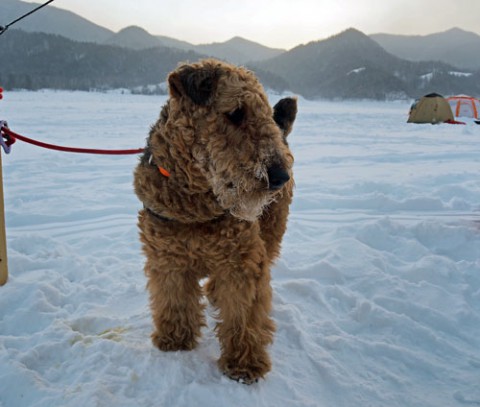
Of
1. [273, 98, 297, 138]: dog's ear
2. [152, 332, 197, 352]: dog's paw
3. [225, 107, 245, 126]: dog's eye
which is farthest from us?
[273, 98, 297, 138]: dog's ear

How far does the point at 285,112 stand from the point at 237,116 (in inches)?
50.6

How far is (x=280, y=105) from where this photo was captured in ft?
10.5

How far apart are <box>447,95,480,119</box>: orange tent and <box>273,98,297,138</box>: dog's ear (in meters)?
24.8

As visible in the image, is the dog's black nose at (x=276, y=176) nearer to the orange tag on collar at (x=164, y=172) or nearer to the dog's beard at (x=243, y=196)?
the dog's beard at (x=243, y=196)

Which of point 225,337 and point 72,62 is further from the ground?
point 72,62

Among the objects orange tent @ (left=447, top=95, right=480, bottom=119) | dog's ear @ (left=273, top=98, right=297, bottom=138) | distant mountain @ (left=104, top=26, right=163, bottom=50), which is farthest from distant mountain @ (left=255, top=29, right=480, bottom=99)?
dog's ear @ (left=273, top=98, right=297, bottom=138)

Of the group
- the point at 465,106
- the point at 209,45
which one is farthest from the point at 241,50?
the point at 465,106

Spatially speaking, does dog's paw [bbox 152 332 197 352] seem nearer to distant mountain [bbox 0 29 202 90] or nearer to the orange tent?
the orange tent

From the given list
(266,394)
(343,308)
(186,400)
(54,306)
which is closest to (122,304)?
(54,306)

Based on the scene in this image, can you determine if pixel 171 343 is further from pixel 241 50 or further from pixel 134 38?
pixel 241 50

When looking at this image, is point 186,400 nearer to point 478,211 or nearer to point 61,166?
point 478,211

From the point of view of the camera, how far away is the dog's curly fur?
197 cm

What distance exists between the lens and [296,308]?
10.2ft

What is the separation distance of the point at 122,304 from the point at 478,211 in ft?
16.8
